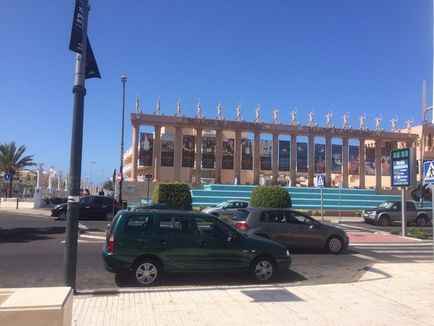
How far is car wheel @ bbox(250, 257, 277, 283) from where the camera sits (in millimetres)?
10531

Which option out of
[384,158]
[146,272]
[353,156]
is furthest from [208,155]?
[146,272]

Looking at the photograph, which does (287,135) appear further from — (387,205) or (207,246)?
(207,246)

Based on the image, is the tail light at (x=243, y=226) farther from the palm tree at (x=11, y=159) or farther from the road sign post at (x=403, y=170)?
the palm tree at (x=11, y=159)

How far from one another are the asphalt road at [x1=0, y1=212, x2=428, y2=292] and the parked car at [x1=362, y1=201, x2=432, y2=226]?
573 inches

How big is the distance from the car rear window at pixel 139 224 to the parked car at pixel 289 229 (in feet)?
18.2

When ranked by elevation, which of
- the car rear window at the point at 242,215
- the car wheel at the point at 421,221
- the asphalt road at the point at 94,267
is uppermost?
the car rear window at the point at 242,215

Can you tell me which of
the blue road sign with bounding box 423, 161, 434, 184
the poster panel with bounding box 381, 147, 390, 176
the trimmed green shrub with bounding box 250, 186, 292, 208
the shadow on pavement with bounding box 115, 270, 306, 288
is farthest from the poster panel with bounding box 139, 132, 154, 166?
the shadow on pavement with bounding box 115, 270, 306, 288

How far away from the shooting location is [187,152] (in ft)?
192

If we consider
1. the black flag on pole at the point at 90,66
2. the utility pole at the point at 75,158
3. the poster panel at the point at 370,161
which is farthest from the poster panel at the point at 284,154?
the utility pole at the point at 75,158

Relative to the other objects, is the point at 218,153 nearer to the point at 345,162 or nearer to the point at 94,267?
the point at 345,162

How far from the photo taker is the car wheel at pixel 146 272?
32.0 ft

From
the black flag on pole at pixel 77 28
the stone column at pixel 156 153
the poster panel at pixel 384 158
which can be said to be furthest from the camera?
the poster panel at pixel 384 158

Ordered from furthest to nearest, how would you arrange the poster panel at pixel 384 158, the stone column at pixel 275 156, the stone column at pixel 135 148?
the poster panel at pixel 384 158, the stone column at pixel 275 156, the stone column at pixel 135 148

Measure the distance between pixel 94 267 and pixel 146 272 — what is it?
2.78 meters
